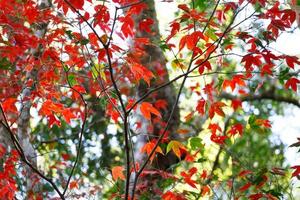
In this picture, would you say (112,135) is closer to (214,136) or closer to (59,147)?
(59,147)

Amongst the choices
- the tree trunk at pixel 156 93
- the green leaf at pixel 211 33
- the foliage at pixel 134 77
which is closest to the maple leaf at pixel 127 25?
the foliage at pixel 134 77

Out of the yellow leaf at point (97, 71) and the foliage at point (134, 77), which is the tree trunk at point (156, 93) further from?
the yellow leaf at point (97, 71)

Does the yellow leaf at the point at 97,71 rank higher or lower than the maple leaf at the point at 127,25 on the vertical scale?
lower

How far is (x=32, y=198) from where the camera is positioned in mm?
3752

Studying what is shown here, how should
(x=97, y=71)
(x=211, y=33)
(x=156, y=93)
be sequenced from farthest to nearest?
1. (x=156, y=93)
2. (x=211, y=33)
3. (x=97, y=71)

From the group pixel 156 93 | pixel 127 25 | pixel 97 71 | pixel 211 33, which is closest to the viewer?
pixel 97 71

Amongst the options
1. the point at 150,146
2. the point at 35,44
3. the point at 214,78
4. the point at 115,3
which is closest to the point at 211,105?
the point at 150,146

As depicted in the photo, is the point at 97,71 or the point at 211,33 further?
the point at 211,33

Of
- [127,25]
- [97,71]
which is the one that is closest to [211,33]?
[127,25]

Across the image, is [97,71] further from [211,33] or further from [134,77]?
[211,33]

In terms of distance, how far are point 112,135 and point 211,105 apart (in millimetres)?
3811

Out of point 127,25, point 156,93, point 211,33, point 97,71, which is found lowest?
point 97,71

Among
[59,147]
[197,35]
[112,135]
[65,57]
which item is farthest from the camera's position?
[112,135]

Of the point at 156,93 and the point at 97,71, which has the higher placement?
the point at 156,93
